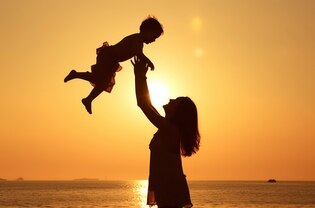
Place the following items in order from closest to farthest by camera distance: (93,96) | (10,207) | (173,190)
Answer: (173,190) < (93,96) < (10,207)

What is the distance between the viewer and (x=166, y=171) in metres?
5.04

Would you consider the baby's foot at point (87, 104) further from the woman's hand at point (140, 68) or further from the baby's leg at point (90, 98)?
the woman's hand at point (140, 68)

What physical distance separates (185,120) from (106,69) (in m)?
1.04

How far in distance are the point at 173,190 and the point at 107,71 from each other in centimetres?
A: 132

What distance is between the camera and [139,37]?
5672 mm

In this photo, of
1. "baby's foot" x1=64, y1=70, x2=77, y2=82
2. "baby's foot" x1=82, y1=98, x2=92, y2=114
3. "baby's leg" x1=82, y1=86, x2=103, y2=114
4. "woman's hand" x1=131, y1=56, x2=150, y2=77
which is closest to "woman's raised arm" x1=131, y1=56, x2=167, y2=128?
"woman's hand" x1=131, y1=56, x2=150, y2=77

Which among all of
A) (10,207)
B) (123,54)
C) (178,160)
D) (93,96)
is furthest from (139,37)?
(10,207)

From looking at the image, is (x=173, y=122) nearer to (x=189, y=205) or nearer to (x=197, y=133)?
(x=197, y=133)

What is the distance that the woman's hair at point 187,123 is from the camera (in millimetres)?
5078

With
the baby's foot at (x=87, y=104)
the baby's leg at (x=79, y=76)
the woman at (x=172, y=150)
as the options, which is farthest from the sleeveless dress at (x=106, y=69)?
the woman at (x=172, y=150)

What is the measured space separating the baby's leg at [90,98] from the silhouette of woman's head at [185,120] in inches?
38.6

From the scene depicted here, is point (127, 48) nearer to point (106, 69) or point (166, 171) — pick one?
point (106, 69)

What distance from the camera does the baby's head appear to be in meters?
5.68

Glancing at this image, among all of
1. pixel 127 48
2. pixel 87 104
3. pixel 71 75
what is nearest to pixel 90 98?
pixel 87 104
